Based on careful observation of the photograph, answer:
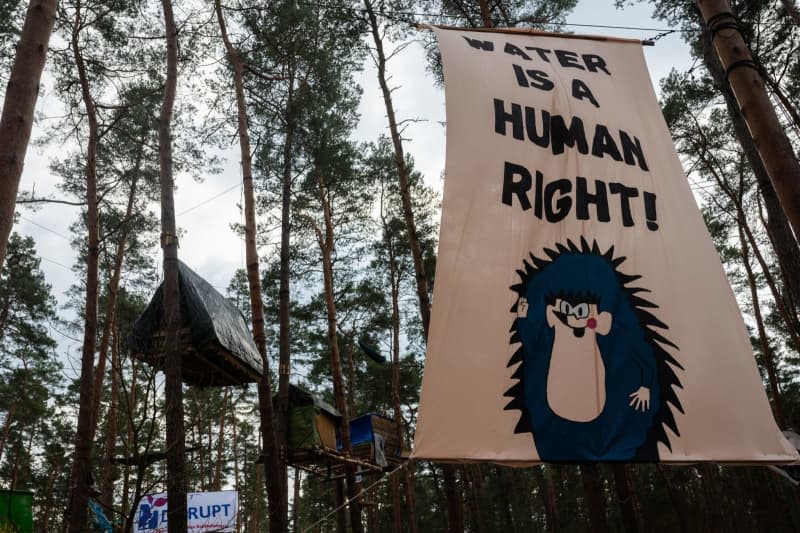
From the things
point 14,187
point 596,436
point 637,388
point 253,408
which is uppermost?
point 253,408

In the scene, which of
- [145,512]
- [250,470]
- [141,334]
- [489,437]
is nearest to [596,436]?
[489,437]

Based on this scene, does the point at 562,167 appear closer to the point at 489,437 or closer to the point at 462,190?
the point at 462,190

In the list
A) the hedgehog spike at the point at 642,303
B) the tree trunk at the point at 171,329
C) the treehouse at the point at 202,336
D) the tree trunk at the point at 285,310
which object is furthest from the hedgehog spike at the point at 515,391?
the tree trunk at the point at 285,310

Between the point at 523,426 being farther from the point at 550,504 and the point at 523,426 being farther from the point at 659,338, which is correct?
the point at 550,504

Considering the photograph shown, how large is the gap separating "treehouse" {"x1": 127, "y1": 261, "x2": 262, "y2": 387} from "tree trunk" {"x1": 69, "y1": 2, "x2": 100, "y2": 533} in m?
1.58

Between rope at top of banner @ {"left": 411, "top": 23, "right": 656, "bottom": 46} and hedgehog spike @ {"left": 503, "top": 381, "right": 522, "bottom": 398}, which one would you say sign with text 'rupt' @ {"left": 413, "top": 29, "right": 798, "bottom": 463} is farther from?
rope at top of banner @ {"left": 411, "top": 23, "right": 656, "bottom": 46}

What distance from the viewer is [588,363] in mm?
3240

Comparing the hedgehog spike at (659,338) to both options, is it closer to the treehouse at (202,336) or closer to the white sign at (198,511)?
the treehouse at (202,336)

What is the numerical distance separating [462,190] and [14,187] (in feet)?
8.35

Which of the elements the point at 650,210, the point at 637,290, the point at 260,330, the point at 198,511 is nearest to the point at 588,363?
the point at 637,290

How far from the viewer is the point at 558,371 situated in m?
3.20

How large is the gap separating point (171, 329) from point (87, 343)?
9.67 feet

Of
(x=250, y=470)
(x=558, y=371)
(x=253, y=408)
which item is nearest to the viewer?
(x=558, y=371)

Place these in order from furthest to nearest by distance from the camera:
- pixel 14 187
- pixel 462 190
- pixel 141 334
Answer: pixel 141 334 < pixel 462 190 < pixel 14 187
